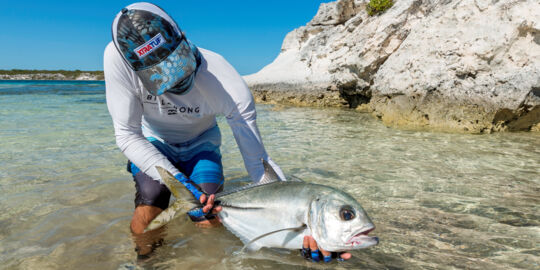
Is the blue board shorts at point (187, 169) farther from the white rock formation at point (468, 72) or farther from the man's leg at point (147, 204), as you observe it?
the white rock formation at point (468, 72)

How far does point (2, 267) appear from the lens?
2682 millimetres

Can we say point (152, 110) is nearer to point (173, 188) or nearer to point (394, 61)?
point (173, 188)

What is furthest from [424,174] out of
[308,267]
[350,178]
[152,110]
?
[152,110]

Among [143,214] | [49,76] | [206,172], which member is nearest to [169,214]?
[143,214]

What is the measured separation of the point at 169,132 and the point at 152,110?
0.32 metres

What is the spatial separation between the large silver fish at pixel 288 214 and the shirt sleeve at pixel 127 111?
0.48 meters

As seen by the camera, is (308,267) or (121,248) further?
(121,248)

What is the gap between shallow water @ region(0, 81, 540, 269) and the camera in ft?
9.09

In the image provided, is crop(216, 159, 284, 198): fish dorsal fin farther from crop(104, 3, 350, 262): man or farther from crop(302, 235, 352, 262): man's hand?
crop(302, 235, 352, 262): man's hand

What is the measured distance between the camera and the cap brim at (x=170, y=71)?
2.41 metres

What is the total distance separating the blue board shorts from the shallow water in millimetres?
404

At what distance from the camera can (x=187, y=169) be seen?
3375mm

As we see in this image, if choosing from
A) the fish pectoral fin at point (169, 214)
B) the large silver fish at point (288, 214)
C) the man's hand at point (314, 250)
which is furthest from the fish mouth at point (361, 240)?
the fish pectoral fin at point (169, 214)

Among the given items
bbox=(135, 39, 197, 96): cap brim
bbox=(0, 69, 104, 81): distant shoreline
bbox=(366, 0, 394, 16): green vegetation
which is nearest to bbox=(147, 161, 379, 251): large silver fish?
bbox=(135, 39, 197, 96): cap brim
